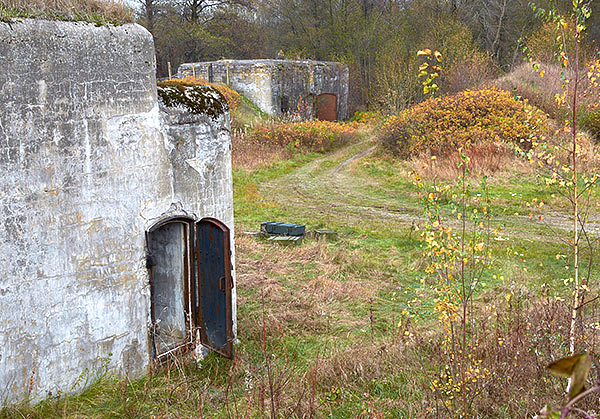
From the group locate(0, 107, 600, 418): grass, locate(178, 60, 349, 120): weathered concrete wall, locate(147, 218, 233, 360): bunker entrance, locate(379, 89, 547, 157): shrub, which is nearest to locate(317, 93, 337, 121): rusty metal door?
locate(178, 60, 349, 120): weathered concrete wall

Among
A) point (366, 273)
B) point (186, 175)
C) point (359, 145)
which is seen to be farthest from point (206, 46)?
point (186, 175)

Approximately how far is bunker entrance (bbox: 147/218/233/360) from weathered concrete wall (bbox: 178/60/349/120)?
21.0 m

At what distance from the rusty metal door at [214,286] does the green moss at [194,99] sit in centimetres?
121

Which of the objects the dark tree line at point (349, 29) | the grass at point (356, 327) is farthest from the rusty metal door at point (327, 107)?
the grass at point (356, 327)

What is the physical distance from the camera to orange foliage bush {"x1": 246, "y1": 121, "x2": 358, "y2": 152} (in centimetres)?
2141

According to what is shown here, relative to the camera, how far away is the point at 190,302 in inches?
241

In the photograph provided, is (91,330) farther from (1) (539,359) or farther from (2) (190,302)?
(1) (539,359)

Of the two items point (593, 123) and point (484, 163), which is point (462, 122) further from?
point (593, 123)

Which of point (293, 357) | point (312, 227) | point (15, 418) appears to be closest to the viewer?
point (15, 418)

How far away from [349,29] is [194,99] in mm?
30214

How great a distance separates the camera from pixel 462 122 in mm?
17781

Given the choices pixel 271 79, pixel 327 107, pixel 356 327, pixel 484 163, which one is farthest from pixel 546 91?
pixel 356 327

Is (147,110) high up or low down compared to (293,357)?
up

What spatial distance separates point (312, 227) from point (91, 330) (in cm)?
706
